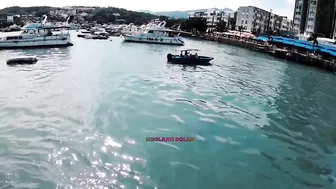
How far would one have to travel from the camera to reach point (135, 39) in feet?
278

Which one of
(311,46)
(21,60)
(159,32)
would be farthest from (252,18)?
(21,60)

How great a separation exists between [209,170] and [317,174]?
5.60 meters

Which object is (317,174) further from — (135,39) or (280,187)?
(135,39)

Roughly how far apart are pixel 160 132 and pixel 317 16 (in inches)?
4171

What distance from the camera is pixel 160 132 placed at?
1895cm

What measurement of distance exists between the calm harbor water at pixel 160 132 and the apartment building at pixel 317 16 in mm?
79148

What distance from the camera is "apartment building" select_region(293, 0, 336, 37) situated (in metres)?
102

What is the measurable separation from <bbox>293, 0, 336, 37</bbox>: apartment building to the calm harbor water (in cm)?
7915

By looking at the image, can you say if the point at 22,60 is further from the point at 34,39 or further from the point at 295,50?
the point at 295,50

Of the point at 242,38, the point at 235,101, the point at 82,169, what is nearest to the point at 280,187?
the point at 82,169

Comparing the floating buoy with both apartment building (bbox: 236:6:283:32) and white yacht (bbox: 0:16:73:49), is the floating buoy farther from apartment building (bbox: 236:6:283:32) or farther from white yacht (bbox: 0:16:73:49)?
apartment building (bbox: 236:6:283:32)

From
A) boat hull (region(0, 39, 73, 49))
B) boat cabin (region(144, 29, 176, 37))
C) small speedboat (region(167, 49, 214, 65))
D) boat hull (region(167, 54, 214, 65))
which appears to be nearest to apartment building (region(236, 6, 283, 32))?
boat cabin (region(144, 29, 176, 37))

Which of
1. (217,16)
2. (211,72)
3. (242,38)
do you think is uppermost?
(217,16)

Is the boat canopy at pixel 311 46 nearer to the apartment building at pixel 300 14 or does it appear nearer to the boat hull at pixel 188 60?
the boat hull at pixel 188 60
